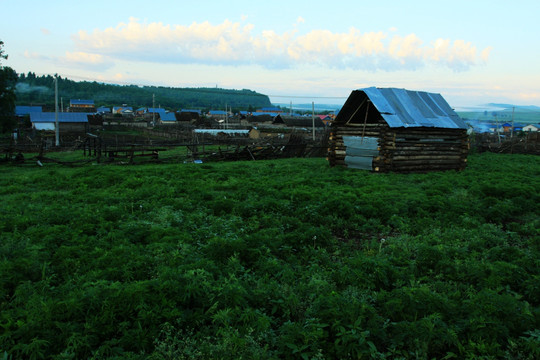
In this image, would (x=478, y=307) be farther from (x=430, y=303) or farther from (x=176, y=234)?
(x=176, y=234)

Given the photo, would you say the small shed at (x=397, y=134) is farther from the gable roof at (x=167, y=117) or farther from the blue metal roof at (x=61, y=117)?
the gable roof at (x=167, y=117)

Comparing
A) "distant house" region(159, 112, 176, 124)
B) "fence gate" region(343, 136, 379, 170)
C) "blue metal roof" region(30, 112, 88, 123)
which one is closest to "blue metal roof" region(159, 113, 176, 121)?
"distant house" region(159, 112, 176, 124)

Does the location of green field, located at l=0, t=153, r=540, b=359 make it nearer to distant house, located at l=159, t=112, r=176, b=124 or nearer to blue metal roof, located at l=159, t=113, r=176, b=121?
distant house, located at l=159, t=112, r=176, b=124

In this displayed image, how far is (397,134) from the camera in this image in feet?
57.0

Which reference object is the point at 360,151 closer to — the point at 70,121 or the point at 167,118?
the point at 70,121

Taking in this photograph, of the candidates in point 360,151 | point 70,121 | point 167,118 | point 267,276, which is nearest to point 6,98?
point 70,121

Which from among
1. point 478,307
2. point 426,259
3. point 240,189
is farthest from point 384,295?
point 240,189

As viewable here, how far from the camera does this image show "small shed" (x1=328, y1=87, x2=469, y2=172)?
17.4 meters

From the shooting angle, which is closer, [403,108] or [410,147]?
[410,147]

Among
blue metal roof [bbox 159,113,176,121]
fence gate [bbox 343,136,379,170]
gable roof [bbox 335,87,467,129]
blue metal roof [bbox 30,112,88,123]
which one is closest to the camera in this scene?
gable roof [bbox 335,87,467,129]

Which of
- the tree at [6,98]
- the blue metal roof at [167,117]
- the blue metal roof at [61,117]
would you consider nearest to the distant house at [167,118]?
the blue metal roof at [167,117]

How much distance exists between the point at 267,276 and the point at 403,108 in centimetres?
1505

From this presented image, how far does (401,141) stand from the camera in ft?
57.6

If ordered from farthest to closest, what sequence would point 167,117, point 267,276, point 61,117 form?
1. point 167,117
2. point 61,117
3. point 267,276
